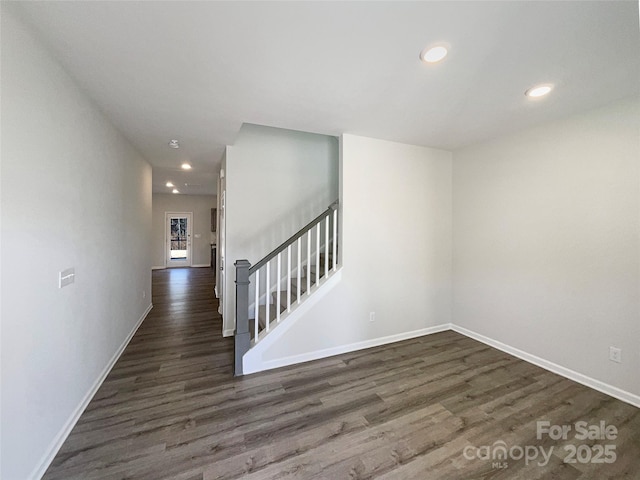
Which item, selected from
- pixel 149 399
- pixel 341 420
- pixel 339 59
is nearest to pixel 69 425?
pixel 149 399

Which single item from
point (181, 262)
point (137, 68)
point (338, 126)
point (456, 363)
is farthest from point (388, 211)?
point (181, 262)

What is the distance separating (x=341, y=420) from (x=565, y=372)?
2.34m

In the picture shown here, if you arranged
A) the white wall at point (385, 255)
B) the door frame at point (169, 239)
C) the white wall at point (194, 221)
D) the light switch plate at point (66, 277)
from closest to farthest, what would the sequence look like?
the light switch plate at point (66, 277), the white wall at point (385, 255), the white wall at point (194, 221), the door frame at point (169, 239)

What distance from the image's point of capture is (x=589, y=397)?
222 cm

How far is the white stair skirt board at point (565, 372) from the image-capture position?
2178 mm

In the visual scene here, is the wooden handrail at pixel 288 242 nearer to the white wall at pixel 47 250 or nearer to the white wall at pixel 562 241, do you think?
the white wall at pixel 47 250

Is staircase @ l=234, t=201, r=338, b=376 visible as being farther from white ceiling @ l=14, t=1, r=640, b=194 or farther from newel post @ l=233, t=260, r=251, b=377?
white ceiling @ l=14, t=1, r=640, b=194

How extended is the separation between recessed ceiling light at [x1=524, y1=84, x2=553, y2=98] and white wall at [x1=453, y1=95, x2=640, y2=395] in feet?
2.39

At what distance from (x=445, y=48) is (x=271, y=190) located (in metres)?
2.55

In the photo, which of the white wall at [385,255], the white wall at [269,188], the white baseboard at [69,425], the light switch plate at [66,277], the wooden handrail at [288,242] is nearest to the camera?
the white baseboard at [69,425]

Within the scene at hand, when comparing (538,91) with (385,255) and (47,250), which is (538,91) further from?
(47,250)

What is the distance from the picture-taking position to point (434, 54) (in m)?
1.60

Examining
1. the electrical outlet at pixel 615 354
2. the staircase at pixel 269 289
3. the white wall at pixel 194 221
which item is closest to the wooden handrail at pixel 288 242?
the staircase at pixel 269 289

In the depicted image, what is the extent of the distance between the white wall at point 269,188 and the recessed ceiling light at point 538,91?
→ 233 centimetres
